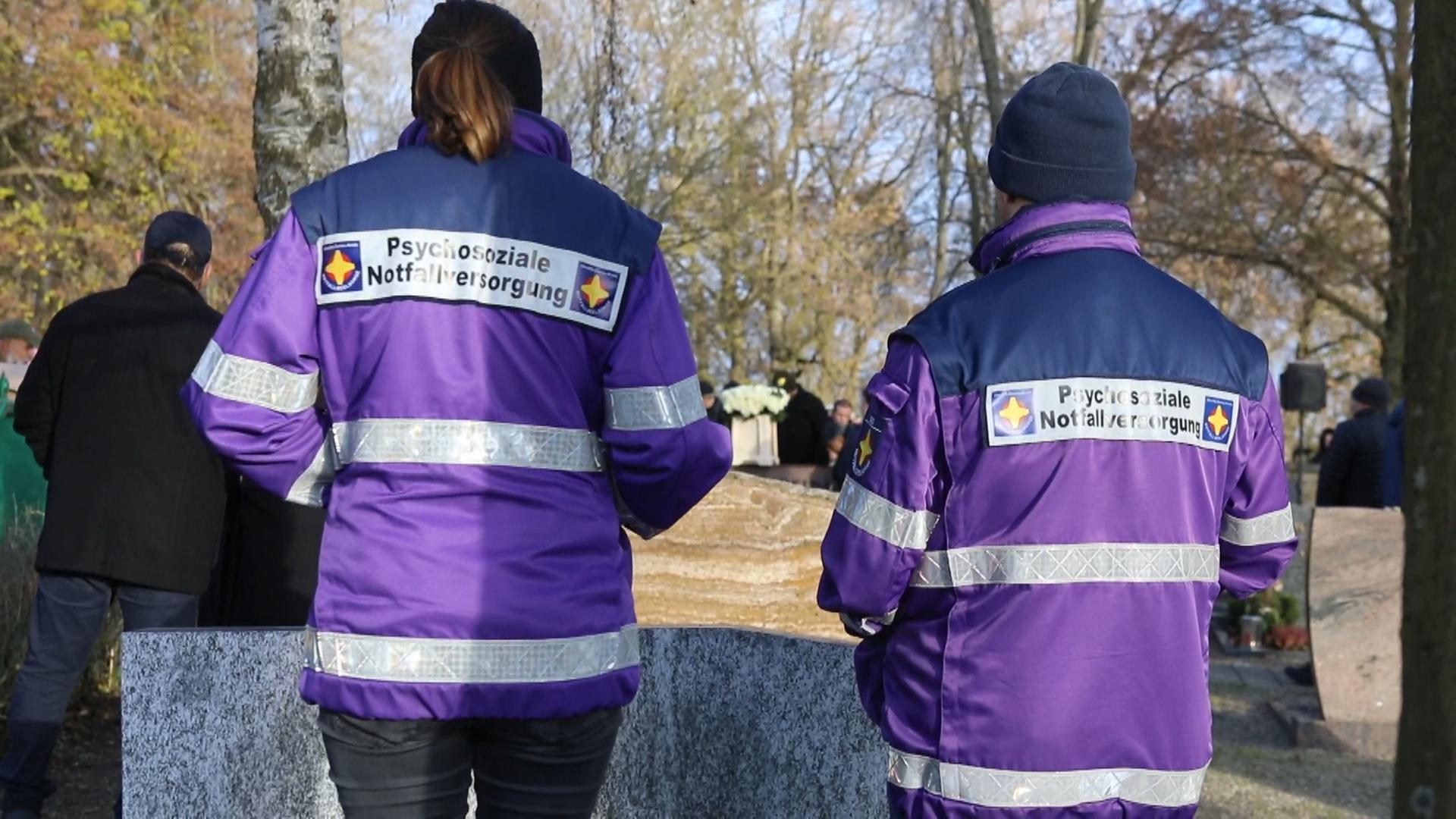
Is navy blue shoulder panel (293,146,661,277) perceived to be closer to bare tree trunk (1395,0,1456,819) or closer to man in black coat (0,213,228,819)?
bare tree trunk (1395,0,1456,819)

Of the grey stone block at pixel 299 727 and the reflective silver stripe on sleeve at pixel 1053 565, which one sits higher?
the reflective silver stripe on sleeve at pixel 1053 565

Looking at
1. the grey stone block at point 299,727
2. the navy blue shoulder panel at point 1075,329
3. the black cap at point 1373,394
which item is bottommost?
the grey stone block at point 299,727

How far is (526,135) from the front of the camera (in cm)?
278

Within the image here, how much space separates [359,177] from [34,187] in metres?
19.0

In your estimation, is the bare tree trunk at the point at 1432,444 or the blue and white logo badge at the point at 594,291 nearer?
the blue and white logo badge at the point at 594,291

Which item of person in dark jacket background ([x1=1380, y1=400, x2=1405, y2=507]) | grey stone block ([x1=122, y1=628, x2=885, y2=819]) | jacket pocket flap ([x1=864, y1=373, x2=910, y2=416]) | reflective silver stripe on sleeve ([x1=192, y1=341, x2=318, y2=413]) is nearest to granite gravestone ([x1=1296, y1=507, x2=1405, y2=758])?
person in dark jacket background ([x1=1380, y1=400, x2=1405, y2=507])

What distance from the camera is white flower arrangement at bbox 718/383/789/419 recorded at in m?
16.5

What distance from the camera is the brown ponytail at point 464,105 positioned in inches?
105

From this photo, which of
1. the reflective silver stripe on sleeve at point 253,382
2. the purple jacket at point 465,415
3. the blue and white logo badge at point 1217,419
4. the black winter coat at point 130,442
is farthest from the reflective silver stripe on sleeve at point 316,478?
the black winter coat at point 130,442

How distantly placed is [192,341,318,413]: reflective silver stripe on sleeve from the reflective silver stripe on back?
0.39 feet

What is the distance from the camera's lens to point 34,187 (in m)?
20.1

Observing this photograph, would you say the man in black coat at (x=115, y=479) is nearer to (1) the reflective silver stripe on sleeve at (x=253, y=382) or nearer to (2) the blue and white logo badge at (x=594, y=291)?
(1) the reflective silver stripe on sleeve at (x=253, y=382)

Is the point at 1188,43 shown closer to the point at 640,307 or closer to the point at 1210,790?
the point at 1210,790

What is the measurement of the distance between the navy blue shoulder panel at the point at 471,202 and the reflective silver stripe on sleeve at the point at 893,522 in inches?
21.1
